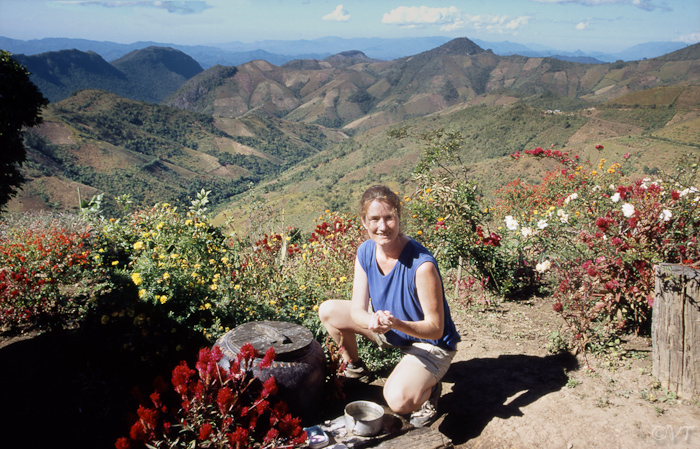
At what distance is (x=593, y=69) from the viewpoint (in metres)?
116

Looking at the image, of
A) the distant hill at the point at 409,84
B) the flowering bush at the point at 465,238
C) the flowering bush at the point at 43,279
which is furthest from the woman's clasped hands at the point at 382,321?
the distant hill at the point at 409,84

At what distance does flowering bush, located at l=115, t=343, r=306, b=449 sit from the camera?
1713 millimetres

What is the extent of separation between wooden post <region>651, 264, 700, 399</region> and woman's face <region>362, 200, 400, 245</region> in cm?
166

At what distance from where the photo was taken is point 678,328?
8.01ft

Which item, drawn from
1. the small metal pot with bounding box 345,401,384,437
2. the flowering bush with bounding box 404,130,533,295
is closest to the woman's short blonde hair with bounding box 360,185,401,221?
the small metal pot with bounding box 345,401,384,437

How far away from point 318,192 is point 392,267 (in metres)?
38.1

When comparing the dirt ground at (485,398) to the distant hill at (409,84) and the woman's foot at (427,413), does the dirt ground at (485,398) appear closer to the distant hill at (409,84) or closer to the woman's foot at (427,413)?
the woman's foot at (427,413)

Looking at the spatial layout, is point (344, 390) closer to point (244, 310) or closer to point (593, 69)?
point (244, 310)

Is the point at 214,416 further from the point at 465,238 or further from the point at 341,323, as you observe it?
the point at 465,238

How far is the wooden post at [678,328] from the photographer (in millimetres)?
2393

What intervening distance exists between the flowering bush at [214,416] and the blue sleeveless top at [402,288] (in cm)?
80

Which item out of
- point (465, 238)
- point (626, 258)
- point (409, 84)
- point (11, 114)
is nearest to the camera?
point (626, 258)

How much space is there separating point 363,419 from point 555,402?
1251 mm

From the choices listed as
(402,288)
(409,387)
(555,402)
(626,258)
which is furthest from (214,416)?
(626,258)
